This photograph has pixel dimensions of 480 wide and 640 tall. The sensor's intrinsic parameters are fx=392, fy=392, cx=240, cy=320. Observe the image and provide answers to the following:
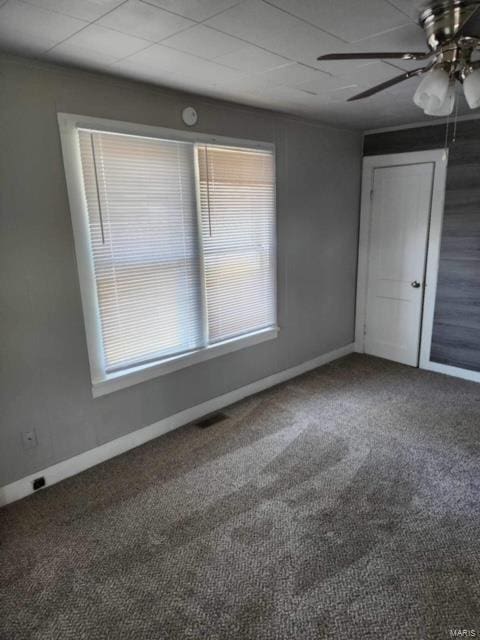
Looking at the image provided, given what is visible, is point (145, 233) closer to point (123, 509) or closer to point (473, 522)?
point (123, 509)

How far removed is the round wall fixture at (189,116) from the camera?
278 centimetres

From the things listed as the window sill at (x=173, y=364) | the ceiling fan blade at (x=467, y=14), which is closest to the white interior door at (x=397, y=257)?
the window sill at (x=173, y=364)

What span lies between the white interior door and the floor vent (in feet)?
7.49

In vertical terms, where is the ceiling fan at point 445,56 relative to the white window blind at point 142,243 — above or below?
above

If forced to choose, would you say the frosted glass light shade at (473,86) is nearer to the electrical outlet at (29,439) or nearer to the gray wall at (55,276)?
the gray wall at (55,276)

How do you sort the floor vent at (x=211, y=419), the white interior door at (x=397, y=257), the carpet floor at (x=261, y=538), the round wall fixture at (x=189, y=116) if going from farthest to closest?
the white interior door at (x=397, y=257)
the floor vent at (x=211, y=419)
the round wall fixture at (x=189, y=116)
the carpet floor at (x=261, y=538)

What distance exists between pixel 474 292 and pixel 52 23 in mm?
3854

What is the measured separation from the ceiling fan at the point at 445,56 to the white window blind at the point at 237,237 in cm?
155

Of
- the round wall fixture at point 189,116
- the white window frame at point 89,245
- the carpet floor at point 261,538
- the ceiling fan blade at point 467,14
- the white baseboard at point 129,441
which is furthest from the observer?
the round wall fixture at point 189,116

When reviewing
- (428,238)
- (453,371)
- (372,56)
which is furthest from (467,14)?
(453,371)

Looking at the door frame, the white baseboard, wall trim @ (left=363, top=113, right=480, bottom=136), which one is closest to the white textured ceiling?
wall trim @ (left=363, top=113, right=480, bottom=136)

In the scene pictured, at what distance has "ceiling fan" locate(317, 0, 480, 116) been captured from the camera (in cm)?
154

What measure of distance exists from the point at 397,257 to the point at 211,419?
8.86 ft

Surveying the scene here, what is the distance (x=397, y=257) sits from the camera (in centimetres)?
433
